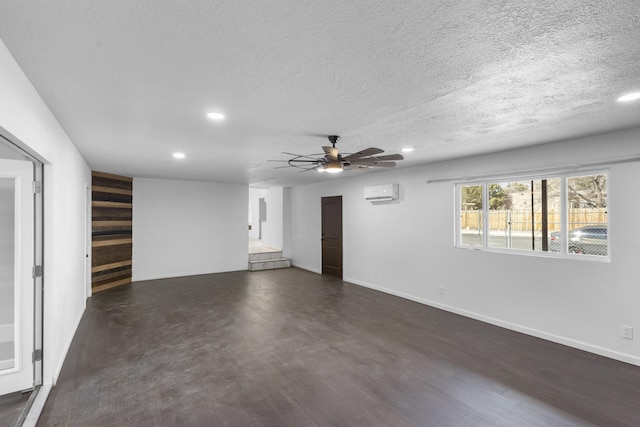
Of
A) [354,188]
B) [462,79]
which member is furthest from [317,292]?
[462,79]

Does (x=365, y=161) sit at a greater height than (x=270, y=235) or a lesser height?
greater

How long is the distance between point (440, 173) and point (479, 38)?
3.77 meters

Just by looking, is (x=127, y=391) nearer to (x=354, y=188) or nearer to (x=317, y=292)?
(x=317, y=292)

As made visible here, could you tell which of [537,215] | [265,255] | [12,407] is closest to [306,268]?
[265,255]

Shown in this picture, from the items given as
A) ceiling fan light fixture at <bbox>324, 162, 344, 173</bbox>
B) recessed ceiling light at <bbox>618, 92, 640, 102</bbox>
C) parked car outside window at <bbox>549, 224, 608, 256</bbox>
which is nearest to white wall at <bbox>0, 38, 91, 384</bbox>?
ceiling fan light fixture at <bbox>324, 162, 344, 173</bbox>

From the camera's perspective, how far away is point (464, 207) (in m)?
4.94

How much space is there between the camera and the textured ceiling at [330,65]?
1358mm

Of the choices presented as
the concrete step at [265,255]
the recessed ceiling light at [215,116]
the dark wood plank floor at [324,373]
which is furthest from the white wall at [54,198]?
the concrete step at [265,255]

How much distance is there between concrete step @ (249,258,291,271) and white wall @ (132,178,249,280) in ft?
0.91

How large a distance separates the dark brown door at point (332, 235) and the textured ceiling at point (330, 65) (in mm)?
4180

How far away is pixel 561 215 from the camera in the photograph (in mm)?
3828

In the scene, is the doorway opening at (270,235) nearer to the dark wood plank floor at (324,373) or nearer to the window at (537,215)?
the dark wood plank floor at (324,373)

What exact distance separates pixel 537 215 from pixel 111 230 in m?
7.42

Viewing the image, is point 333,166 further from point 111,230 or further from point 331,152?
point 111,230
